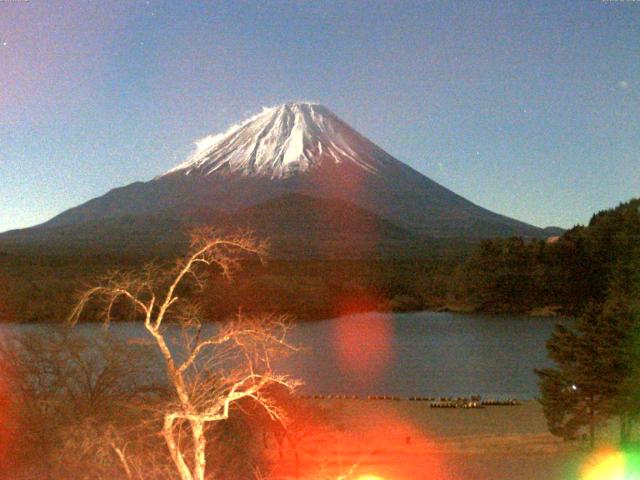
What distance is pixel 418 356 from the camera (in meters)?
21.7

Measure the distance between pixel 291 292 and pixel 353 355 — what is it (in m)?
13.1

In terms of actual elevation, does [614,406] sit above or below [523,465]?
above

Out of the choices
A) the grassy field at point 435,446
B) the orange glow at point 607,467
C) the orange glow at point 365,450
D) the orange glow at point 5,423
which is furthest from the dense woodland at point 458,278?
the orange glow at point 5,423

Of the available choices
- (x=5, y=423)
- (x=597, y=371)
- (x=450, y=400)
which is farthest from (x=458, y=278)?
(x=5, y=423)

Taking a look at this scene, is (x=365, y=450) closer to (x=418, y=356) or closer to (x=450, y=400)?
(x=450, y=400)

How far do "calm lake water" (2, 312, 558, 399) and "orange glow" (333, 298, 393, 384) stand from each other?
2cm

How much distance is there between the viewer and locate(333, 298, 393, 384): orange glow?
19225mm

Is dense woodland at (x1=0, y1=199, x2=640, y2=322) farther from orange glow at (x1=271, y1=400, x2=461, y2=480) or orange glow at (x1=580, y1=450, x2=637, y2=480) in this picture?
orange glow at (x1=580, y1=450, x2=637, y2=480)

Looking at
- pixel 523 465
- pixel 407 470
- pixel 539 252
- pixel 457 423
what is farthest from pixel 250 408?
pixel 539 252

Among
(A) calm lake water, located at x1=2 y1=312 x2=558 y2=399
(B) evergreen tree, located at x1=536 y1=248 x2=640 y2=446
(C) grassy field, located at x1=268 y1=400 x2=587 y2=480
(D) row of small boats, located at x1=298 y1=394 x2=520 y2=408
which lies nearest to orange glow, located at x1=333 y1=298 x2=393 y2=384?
(A) calm lake water, located at x1=2 y1=312 x2=558 y2=399

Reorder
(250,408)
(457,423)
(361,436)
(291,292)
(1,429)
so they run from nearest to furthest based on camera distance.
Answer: (1,429) → (250,408) → (361,436) → (457,423) → (291,292)

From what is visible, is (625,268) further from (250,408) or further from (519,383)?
(250,408)

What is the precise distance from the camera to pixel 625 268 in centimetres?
3019

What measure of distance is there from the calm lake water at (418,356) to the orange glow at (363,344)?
0.08ft
